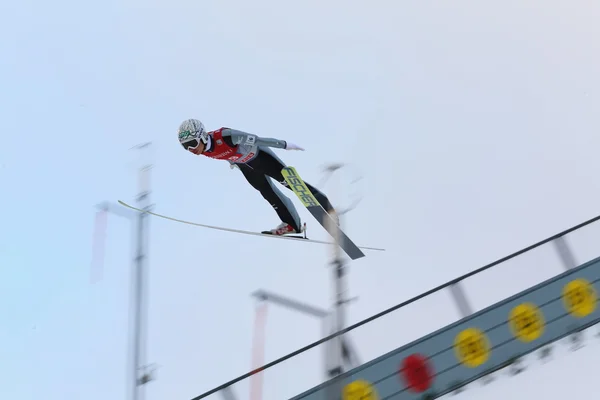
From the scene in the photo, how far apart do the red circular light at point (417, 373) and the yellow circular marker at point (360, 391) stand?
29cm

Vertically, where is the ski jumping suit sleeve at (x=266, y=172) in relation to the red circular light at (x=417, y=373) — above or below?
above

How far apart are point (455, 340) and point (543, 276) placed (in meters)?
1.01

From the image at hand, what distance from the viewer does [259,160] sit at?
9656 mm

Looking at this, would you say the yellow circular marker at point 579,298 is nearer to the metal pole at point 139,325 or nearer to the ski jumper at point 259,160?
the ski jumper at point 259,160

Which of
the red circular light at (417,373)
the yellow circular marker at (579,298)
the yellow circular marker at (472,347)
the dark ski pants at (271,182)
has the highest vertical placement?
the dark ski pants at (271,182)

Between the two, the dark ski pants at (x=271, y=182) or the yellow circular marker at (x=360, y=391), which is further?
the dark ski pants at (x=271, y=182)

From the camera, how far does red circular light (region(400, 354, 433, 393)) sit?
671cm

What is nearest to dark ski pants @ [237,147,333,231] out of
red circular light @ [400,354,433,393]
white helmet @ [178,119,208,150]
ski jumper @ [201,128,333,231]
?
ski jumper @ [201,128,333,231]

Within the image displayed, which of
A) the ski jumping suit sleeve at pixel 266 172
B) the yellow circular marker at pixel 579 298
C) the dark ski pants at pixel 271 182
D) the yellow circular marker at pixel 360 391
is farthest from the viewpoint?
the dark ski pants at pixel 271 182

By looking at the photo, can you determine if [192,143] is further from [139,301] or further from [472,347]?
[472,347]

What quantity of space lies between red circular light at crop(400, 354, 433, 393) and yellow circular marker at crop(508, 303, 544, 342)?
91cm

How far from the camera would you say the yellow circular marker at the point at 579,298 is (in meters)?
7.46

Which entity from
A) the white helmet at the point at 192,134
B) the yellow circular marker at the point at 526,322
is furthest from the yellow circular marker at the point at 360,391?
Answer: the white helmet at the point at 192,134

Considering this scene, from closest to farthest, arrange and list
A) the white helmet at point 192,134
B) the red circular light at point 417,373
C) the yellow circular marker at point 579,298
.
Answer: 1. the red circular light at point 417,373
2. the yellow circular marker at point 579,298
3. the white helmet at point 192,134
